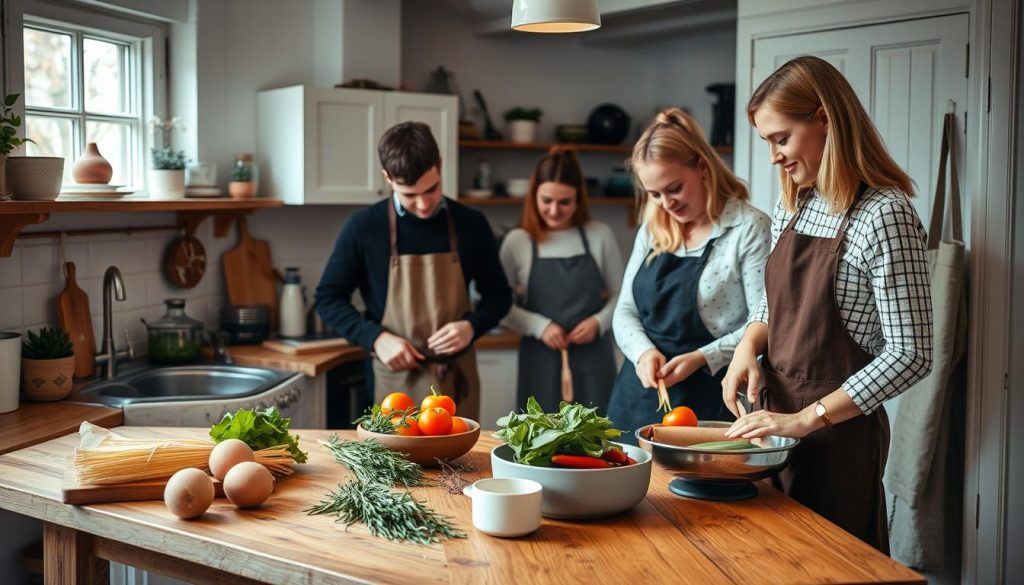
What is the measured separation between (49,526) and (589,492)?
1185 mm

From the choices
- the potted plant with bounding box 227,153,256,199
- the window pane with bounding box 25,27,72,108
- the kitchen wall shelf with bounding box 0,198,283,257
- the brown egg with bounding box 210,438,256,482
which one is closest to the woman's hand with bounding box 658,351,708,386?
the brown egg with bounding box 210,438,256,482

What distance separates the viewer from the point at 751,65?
12.6 feet

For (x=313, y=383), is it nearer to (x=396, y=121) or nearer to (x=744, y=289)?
(x=396, y=121)

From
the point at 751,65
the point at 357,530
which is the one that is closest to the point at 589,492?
the point at 357,530

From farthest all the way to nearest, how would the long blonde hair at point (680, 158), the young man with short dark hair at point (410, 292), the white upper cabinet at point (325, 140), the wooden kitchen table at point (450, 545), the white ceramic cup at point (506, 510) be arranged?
the white upper cabinet at point (325, 140) → the young man with short dark hair at point (410, 292) → the long blonde hair at point (680, 158) → the white ceramic cup at point (506, 510) → the wooden kitchen table at point (450, 545)

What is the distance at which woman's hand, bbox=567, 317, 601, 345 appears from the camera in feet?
12.6

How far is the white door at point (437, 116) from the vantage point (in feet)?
14.2

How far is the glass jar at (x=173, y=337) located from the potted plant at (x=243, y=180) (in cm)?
55

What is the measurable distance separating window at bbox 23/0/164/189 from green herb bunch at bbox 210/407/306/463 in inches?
71.0

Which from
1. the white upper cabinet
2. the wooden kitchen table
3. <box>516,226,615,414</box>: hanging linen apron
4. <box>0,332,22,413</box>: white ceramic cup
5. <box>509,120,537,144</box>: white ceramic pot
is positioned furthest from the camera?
<box>509,120,537,144</box>: white ceramic pot

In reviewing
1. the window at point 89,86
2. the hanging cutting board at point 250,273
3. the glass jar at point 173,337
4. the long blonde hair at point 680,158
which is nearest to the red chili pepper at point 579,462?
the long blonde hair at point 680,158

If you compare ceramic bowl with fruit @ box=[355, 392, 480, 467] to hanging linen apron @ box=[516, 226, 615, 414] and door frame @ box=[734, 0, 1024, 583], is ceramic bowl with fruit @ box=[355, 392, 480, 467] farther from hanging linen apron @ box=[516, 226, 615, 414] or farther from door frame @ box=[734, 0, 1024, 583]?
door frame @ box=[734, 0, 1024, 583]

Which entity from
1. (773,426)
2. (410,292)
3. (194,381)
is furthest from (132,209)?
(773,426)

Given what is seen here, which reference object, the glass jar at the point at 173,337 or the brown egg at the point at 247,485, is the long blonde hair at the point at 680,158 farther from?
the glass jar at the point at 173,337
